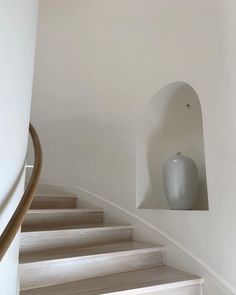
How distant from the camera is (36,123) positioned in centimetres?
416

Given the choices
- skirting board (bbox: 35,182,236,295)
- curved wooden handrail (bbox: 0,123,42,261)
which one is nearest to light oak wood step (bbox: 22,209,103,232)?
skirting board (bbox: 35,182,236,295)

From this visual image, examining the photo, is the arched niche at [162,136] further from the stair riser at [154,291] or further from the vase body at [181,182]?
the stair riser at [154,291]

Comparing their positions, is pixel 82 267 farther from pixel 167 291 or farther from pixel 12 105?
pixel 12 105

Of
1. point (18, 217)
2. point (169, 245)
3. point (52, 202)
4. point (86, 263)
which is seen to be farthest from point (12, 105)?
point (52, 202)

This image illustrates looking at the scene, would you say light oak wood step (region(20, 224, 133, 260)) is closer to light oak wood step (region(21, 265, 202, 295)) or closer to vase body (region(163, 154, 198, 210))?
light oak wood step (region(21, 265, 202, 295))

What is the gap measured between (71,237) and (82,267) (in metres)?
0.41

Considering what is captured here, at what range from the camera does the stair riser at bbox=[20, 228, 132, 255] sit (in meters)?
2.34

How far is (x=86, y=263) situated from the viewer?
2182 millimetres

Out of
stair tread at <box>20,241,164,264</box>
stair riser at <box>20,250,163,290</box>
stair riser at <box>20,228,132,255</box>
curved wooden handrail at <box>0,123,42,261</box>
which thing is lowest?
stair riser at <box>20,250,163,290</box>

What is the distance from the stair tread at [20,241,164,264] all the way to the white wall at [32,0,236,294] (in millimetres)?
278

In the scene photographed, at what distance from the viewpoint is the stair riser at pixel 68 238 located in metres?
2.34

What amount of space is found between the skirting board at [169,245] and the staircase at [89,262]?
0.07 meters

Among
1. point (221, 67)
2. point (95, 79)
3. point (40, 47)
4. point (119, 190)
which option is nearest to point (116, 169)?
point (119, 190)

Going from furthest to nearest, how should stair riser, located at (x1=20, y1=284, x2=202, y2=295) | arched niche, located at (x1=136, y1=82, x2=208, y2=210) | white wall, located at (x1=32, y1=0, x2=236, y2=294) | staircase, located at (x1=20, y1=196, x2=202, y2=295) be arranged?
arched niche, located at (x1=136, y1=82, x2=208, y2=210) → white wall, located at (x1=32, y1=0, x2=236, y2=294) → staircase, located at (x1=20, y1=196, x2=202, y2=295) → stair riser, located at (x1=20, y1=284, x2=202, y2=295)
